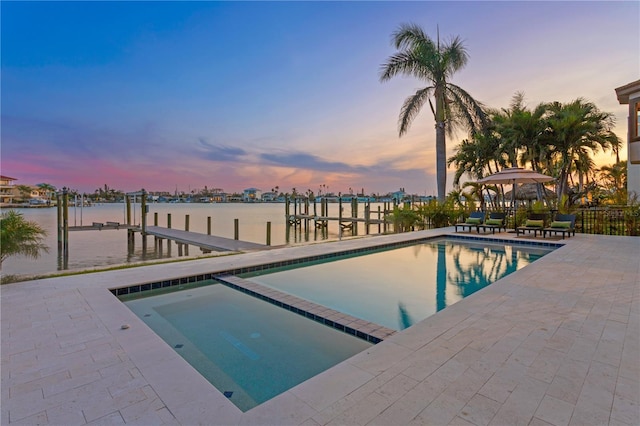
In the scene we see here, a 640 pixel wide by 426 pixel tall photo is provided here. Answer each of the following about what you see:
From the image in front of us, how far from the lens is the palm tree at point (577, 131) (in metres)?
13.4

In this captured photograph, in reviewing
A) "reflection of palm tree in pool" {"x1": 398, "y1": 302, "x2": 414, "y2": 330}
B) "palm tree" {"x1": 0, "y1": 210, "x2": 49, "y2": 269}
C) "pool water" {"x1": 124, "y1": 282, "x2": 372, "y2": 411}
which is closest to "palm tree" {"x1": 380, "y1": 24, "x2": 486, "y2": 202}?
"reflection of palm tree in pool" {"x1": 398, "y1": 302, "x2": 414, "y2": 330}

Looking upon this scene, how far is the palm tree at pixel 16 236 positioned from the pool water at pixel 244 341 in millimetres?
2448

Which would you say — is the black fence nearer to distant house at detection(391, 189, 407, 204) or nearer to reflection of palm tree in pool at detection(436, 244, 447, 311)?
reflection of palm tree in pool at detection(436, 244, 447, 311)

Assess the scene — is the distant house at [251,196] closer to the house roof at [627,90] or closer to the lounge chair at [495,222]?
the lounge chair at [495,222]

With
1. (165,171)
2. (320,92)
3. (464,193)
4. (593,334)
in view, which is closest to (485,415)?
(593,334)

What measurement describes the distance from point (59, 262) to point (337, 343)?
16.0 meters

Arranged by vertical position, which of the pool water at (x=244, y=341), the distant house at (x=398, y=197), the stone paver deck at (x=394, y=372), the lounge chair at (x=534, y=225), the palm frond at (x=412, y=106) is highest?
the palm frond at (x=412, y=106)

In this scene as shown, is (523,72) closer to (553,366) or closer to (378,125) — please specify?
(378,125)

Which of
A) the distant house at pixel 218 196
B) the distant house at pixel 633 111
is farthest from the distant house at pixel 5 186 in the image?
the distant house at pixel 218 196

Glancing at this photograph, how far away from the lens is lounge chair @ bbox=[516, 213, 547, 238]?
10352 mm

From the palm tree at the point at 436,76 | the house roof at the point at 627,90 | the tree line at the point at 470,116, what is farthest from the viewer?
the palm tree at the point at 436,76

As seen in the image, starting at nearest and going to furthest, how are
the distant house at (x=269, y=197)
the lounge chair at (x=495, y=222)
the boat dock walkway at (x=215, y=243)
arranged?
the lounge chair at (x=495, y=222)
the boat dock walkway at (x=215, y=243)
the distant house at (x=269, y=197)

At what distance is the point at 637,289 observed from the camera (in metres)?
4.53

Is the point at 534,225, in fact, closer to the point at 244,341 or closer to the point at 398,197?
the point at 244,341
